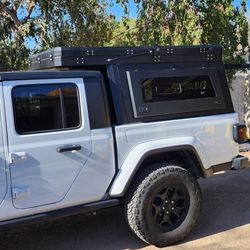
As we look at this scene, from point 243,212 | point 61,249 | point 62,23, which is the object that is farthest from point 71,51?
point 62,23

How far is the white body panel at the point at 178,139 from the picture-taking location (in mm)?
4992

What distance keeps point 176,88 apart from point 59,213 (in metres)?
1.88

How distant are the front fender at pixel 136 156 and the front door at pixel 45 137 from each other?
1.45 ft

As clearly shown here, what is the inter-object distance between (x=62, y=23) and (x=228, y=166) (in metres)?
5.90

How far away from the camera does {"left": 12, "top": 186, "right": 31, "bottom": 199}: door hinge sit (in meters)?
4.41

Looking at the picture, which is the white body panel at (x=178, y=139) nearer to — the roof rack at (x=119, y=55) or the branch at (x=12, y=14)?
the roof rack at (x=119, y=55)

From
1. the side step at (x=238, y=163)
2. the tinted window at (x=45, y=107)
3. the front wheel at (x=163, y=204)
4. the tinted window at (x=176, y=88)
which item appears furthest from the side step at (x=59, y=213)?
the side step at (x=238, y=163)

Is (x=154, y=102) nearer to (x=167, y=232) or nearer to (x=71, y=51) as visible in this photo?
(x=71, y=51)

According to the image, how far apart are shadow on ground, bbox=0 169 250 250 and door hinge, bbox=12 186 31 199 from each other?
3.04ft

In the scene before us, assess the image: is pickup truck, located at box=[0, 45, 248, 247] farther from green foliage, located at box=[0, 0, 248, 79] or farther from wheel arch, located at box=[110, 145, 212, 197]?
green foliage, located at box=[0, 0, 248, 79]

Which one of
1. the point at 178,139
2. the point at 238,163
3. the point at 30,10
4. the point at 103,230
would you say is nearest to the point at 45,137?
the point at 178,139

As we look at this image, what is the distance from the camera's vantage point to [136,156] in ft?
16.5

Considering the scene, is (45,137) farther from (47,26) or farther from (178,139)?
(47,26)

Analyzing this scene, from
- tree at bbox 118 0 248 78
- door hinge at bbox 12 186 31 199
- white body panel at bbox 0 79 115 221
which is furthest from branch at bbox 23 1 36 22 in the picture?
door hinge at bbox 12 186 31 199
